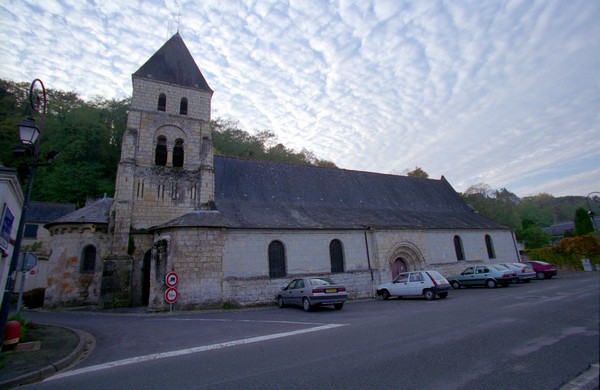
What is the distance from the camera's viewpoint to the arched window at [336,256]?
57.9ft

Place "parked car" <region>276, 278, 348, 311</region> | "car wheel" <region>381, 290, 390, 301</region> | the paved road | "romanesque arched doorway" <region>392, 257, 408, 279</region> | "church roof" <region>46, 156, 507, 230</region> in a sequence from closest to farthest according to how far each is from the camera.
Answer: the paved road → "parked car" <region>276, 278, 348, 311</region> → "car wheel" <region>381, 290, 390, 301</region> → "church roof" <region>46, 156, 507, 230</region> → "romanesque arched doorway" <region>392, 257, 408, 279</region>

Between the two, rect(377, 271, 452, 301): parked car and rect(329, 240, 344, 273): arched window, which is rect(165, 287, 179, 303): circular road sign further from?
rect(377, 271, 452, 301): parked car

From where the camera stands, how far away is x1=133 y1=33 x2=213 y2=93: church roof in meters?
18.5

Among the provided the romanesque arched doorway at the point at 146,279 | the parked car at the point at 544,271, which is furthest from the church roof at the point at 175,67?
the parked car at the point at 544,271

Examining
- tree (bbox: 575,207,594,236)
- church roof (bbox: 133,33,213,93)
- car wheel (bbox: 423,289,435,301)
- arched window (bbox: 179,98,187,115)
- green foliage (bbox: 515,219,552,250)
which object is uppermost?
church roof (bbox: 133,33,213,93)

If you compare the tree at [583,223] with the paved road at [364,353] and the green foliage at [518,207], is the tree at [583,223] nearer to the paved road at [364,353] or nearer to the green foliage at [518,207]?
the green foliage at [518,207]

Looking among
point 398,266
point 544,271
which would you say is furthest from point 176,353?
point 544,271

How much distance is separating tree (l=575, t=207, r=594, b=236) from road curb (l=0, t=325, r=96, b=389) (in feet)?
158

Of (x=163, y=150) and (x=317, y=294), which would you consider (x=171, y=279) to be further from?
(x=163, y=150)

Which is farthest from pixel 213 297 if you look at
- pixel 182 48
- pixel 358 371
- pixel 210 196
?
pixel 182 48

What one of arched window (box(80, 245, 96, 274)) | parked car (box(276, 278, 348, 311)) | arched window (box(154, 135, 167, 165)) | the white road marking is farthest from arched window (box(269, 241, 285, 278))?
arched window (box(80, 245, 96, 274))

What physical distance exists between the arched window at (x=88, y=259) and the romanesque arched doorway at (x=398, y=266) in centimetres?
1676

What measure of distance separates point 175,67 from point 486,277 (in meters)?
22.8

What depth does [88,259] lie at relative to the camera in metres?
15.6
